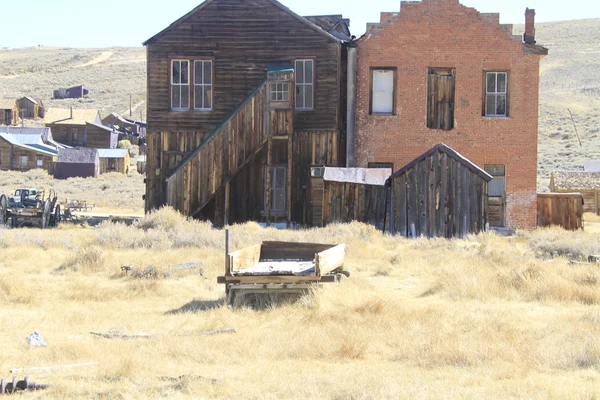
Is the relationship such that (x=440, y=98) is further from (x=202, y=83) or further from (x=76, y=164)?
(x=76, y=164)

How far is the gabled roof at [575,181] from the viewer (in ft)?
122

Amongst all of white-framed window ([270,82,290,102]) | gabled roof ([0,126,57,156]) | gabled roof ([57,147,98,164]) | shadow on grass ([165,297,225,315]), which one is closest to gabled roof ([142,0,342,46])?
white-framed window ([270,82,290,102])

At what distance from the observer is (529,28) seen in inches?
1055

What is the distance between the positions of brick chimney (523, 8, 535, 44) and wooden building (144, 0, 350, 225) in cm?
545

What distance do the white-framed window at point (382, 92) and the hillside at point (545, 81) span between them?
21268mm

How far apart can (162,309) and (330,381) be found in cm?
489

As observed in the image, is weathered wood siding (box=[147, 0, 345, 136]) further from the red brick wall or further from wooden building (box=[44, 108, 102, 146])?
wooden building (box=[44, 108, 102, 146])

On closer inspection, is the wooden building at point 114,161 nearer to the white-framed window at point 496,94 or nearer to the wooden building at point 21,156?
the wooden building at point 21,156

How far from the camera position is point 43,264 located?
56.1ft

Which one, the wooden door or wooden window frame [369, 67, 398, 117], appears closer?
the wooden door

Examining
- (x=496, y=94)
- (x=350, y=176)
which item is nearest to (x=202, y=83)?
(x=350, y=176)

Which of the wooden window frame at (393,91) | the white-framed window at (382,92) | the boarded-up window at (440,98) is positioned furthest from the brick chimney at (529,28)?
the white-framed window at (382,92)

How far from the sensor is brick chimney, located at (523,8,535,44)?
85.4 ft

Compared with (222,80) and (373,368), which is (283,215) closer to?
(222,80)
